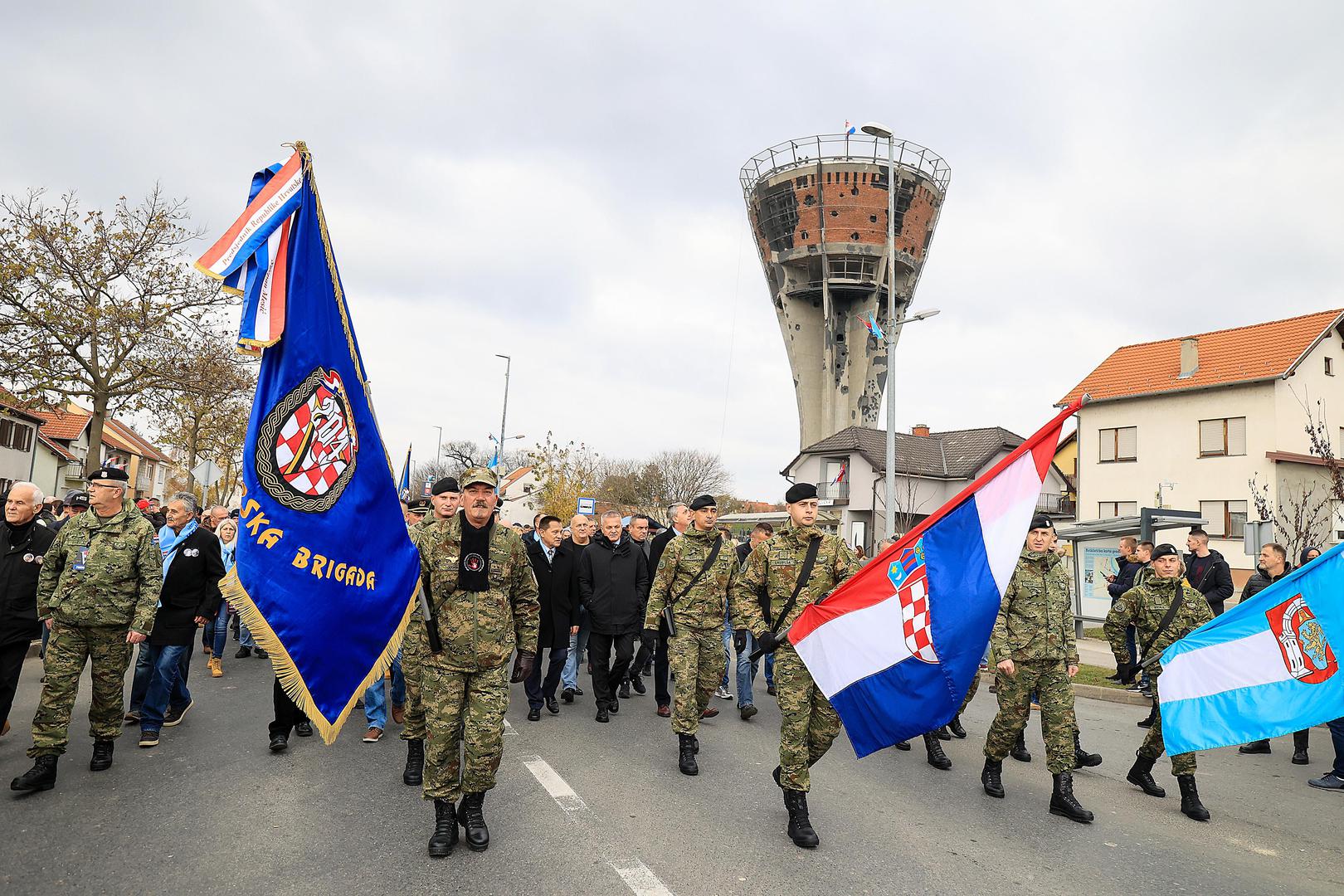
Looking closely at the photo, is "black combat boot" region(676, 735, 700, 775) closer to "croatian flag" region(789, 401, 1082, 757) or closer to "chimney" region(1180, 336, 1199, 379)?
"croatian flag" region(789, 401, 1082, 757)

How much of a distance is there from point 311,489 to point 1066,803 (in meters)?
5.08

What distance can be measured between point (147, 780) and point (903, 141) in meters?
56.6

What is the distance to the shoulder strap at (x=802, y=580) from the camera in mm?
5609

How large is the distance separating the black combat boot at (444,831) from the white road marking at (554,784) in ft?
2.83

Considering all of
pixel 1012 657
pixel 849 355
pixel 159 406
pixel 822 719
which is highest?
pixel 849 355

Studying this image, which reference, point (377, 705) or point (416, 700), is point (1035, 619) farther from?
point (377, 705)

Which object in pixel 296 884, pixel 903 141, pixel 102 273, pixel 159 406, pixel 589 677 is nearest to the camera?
pixel 296 884

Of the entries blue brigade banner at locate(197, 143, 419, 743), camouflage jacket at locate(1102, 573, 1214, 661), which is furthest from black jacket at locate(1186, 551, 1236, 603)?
blue brigade banner at locate(197, 143, 419, 743)

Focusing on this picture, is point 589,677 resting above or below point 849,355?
below

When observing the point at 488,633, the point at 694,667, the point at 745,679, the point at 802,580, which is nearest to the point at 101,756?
the point at 488,633

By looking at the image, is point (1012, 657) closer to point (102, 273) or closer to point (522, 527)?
point (522, 527)

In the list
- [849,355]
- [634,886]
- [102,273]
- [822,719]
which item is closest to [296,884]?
[634,886]

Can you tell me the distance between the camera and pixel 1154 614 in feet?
21.9

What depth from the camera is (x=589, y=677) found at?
10.9 metres
